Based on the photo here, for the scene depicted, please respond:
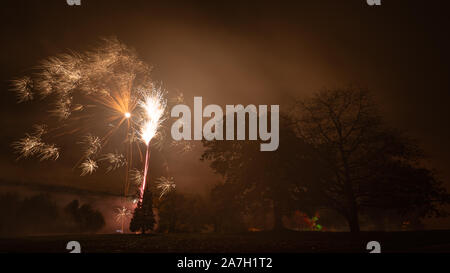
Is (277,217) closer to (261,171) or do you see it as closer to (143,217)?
(261,171)

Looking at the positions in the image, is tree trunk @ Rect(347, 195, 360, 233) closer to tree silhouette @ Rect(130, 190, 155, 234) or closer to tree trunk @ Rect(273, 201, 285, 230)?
tree trunk @ Rect(273, 201, 285, 230)

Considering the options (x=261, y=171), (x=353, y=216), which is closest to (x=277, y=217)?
(x=261, y=171)

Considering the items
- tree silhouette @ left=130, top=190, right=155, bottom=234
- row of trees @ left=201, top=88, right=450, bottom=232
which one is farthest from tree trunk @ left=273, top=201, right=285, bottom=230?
tree silhouette @ left=130, top=190, right=155, bottom=234

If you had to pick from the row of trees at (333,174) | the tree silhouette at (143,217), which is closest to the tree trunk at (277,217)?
the row of trees at (333,174)

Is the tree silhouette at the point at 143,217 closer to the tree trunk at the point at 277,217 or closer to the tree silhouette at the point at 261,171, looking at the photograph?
the tree silhouette at the point at 261,171

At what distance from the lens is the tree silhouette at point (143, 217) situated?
21.8m

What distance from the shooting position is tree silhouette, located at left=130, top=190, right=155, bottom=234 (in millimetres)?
21828

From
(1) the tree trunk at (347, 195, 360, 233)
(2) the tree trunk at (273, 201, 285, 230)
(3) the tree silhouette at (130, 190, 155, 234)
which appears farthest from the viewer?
(2) the tree trunk at (273, 201, 285, 230)

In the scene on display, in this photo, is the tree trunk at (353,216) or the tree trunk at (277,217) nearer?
the tree trunk at (353,216)

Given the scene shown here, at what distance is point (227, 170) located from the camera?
30828 millimetres
